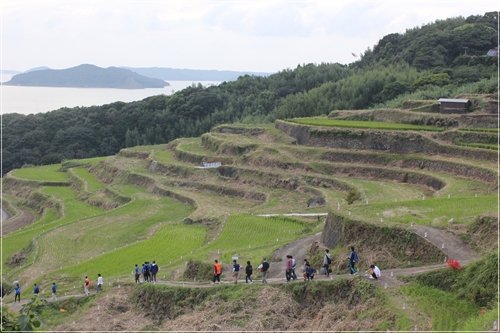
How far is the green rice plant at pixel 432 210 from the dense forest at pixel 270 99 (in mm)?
43774

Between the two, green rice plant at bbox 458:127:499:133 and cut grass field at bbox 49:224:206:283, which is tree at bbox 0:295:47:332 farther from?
green rice plant at bbox 458:127:499:133

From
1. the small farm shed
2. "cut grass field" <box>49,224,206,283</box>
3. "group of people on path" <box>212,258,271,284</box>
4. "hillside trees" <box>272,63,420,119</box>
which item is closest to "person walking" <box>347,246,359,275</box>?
"group of people on path" <box>212,258,271,284</box>

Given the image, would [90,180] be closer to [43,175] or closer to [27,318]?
[43,175]

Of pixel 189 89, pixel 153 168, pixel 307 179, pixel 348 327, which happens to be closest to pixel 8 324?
pixel 348 327

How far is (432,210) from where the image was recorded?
21984 mm

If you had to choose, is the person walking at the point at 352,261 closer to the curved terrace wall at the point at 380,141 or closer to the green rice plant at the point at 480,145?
the curved terrace wall at the point at 380,141

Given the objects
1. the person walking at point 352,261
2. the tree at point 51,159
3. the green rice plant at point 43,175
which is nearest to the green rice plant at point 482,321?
the person walking at point 352,261

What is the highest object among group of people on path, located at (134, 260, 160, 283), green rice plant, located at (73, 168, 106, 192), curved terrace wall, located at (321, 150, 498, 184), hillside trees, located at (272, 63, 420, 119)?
hillside trees, located at (272, 63, 420, 119)

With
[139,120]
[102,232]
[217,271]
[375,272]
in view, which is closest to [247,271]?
[217,271]

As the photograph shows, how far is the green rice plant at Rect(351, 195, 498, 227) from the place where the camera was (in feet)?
64.3

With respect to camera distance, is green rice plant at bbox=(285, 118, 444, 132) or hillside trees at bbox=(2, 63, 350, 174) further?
hillside trees at bbox=(2, 63, 350, 174)

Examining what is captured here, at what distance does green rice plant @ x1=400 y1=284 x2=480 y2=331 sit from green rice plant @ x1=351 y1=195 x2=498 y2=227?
4.57 metres

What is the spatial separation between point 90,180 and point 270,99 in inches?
1774

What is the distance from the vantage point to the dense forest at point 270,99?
70.1 m
